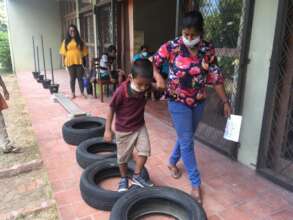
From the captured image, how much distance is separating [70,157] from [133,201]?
141 centimetres

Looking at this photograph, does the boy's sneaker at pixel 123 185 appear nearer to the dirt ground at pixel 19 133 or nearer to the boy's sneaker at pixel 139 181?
the boy's sneaker at pixel 139 181

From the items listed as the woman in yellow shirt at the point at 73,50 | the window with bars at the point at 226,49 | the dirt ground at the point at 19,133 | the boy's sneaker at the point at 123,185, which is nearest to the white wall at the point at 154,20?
the woman in yellow shirt at the point at 73,50

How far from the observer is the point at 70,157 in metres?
3.19

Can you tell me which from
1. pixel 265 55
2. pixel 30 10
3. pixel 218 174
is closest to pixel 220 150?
pixel 218 174

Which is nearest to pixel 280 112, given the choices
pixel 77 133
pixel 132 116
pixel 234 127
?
pixel 234 127

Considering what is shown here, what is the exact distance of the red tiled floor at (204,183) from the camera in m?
2.21

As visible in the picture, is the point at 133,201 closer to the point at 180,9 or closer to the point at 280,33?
the point at 280,33

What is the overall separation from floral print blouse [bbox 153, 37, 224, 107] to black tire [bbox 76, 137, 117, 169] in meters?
1.08

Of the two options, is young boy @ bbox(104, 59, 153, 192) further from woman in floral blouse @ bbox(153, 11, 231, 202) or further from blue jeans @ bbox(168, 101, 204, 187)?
blue jeans @ bbox(168, 101, 204, 187)

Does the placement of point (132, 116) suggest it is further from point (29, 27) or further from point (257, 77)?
point (29, 27)

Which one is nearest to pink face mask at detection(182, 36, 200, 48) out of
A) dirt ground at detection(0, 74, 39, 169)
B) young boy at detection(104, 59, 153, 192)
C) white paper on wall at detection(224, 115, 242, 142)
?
young boy at detection(104, 59, 153, 192)

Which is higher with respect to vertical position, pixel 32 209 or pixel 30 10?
pixel 30 10

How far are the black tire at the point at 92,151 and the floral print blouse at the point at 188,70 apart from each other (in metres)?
1.08

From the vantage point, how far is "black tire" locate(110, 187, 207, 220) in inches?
76.5
